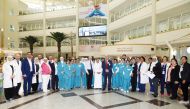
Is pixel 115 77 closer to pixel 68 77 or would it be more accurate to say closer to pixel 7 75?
pixel 68 77

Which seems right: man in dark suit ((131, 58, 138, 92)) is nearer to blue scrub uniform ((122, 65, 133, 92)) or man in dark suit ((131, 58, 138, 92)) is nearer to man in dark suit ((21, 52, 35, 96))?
blue scrub uniform ((122, 65, 133, 92))

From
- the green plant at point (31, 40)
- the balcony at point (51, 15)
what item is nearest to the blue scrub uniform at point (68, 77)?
the balcony at point (51, 15)

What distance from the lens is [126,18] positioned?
2286cm

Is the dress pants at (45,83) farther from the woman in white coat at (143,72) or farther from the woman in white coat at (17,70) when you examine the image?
the woman in white coat at (143,72)

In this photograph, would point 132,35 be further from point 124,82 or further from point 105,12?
point 124,82

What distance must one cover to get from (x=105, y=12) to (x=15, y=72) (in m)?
20.6

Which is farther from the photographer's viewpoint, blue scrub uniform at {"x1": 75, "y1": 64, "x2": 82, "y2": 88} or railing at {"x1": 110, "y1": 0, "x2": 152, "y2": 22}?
railing at {"x1": 110, "y1": 0, "x2": 152, "y2": 22}

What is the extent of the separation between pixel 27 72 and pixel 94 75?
3.30m

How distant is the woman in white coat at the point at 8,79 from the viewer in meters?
7.97

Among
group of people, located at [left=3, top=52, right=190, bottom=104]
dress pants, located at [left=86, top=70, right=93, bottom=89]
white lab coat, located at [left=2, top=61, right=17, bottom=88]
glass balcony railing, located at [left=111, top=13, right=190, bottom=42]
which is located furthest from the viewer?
glass balcony railing, located at [left=111, top=13, right=190, bottom=42]

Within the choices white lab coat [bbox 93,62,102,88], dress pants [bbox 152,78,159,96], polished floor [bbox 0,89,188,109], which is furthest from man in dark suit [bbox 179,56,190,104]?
white lab coat [bbox 93,62,102,88]

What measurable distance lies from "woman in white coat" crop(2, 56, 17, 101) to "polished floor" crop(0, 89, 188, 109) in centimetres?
39

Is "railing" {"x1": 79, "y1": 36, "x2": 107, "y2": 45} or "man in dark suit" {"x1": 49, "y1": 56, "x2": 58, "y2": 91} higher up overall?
"railing" {"x1": 79, "y1": 36, "x2": 107, "y2": 45}

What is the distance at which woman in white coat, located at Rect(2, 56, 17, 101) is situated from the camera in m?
7.97
